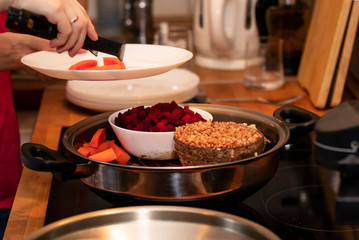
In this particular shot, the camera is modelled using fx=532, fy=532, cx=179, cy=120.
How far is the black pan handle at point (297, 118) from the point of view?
852 millimetres

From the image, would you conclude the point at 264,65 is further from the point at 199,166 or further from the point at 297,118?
the point at 199,166

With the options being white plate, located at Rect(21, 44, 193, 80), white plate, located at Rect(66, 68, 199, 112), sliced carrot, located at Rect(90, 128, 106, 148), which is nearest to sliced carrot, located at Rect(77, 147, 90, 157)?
sliced carrot, located at Rect(90, 128, 106, 148)

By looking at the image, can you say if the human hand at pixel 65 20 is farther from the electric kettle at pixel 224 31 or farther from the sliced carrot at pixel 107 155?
the electric kettle at pixel 224 31

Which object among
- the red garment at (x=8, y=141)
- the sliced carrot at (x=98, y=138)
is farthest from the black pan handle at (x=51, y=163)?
the red garment at (x=8, y=141)

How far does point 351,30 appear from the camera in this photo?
4.09 ft

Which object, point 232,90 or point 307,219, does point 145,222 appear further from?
point 232,90

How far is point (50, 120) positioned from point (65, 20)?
0.54 metres

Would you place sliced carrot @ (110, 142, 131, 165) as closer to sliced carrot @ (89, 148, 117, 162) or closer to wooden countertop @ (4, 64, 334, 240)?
sliced carrot @ (89, 148, 117, 162)

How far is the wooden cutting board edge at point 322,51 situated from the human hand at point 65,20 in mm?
651

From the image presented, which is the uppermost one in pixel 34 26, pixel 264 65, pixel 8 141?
pixel 34 26

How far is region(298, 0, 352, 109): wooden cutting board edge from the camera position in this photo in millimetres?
1260

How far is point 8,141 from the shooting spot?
1394 mm

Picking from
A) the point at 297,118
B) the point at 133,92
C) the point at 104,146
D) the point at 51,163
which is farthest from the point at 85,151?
the point at 133,92

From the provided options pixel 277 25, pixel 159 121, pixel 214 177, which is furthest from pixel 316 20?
pixel 214 177
